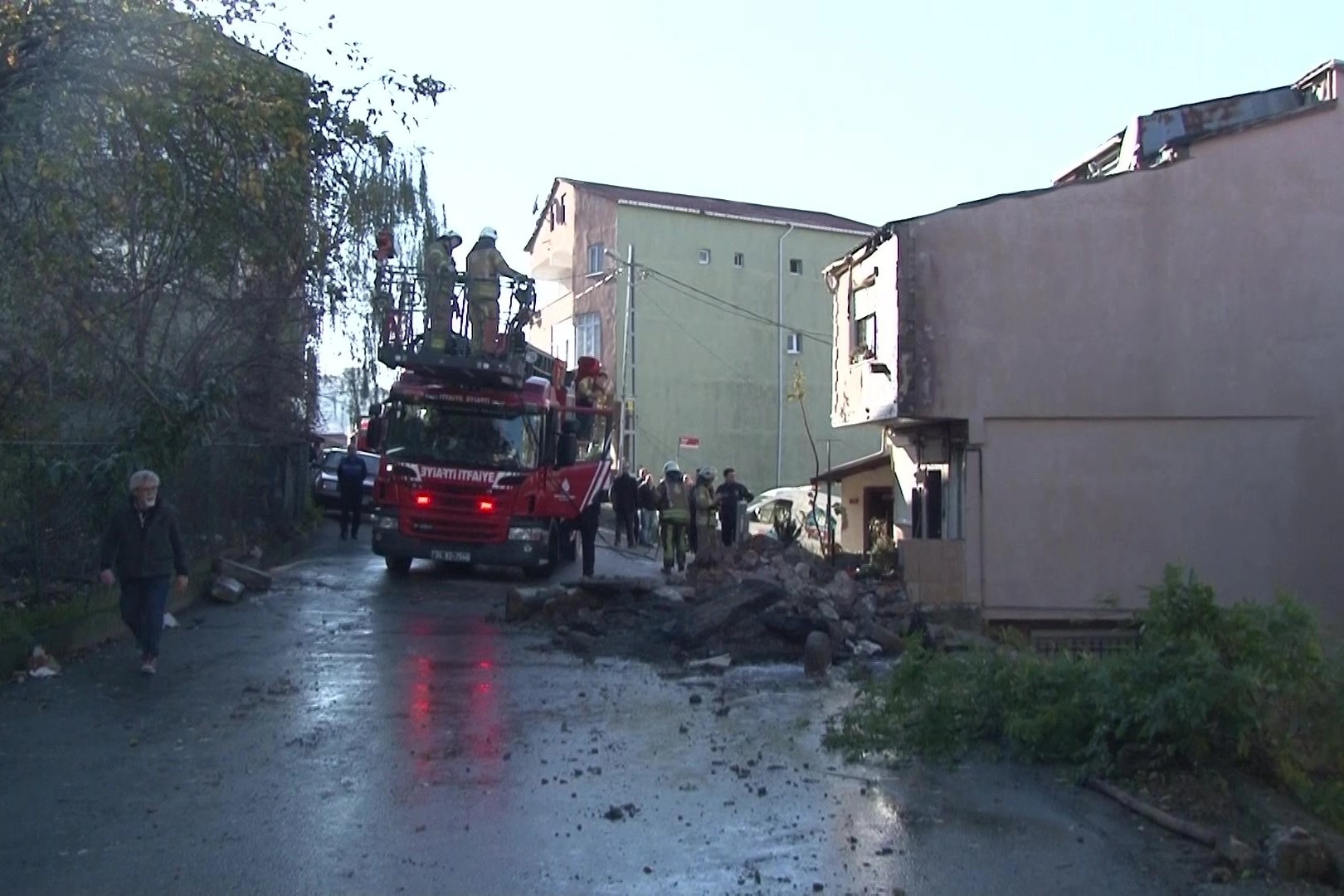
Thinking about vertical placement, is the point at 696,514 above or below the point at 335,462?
below

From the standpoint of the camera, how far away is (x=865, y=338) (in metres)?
24.7

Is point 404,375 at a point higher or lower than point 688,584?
higher

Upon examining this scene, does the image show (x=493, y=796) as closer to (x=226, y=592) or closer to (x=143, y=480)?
(x=143, y=480)

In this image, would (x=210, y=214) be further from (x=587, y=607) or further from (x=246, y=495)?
(x=246, y=495)

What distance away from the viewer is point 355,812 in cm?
761

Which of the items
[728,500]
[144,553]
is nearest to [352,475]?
[728,500]

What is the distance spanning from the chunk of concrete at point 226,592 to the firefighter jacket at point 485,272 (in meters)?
5.01

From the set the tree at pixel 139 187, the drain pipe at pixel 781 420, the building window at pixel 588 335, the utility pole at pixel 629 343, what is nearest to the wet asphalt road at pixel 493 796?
the tree at pixel 139 187

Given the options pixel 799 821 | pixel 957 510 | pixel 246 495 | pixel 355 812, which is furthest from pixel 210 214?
pixel 957 510

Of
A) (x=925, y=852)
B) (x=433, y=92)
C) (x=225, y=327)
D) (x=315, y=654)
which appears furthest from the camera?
(x=225, y=327)

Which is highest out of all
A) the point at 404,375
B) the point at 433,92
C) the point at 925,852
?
the point at 433,92

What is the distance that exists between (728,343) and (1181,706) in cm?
3837

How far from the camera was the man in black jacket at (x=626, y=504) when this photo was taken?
29986 millimetres

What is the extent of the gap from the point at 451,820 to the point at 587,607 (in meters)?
9.06
